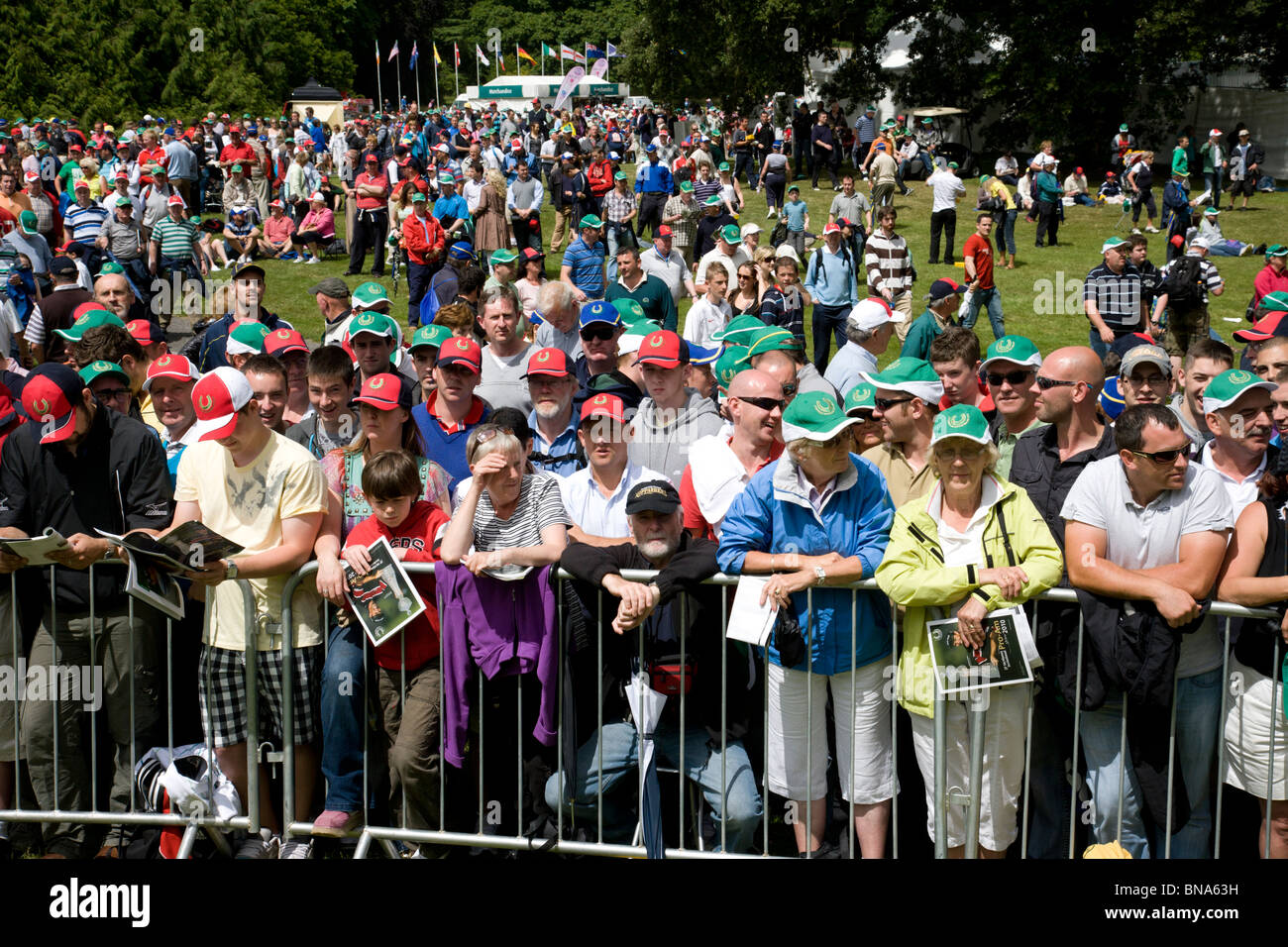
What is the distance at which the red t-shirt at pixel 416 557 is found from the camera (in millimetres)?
4984

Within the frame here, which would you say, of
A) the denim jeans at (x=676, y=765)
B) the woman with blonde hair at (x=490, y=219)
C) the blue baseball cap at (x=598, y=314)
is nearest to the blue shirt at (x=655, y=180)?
the woman with blonde hair at (x=490, y=219)

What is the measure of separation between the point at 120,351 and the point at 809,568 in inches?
185

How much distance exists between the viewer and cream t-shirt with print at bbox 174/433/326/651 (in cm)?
511

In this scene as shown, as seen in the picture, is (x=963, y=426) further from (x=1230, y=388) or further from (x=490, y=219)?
(x=490, y=219)

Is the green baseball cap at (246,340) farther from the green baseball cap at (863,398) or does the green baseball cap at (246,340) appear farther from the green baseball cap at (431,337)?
the green baseball cap at (863,398)

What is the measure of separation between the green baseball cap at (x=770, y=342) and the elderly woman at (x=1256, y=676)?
296 centimetres

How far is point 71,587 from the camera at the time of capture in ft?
17.2

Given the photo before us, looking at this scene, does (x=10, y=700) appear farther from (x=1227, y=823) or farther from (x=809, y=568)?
(x=1227, y=823)

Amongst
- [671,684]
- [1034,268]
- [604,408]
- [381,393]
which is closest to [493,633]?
[671,684]

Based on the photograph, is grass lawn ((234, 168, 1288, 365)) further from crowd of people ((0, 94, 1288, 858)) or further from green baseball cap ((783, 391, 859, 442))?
green baseball cap ((783, 391, 859, 442))

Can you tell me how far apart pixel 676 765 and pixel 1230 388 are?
278 cm

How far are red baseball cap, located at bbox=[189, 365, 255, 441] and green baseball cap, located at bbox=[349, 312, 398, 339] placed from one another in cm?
222

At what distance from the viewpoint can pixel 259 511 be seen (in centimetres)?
514

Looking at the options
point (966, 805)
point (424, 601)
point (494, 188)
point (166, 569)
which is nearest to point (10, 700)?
point (166, 569)
